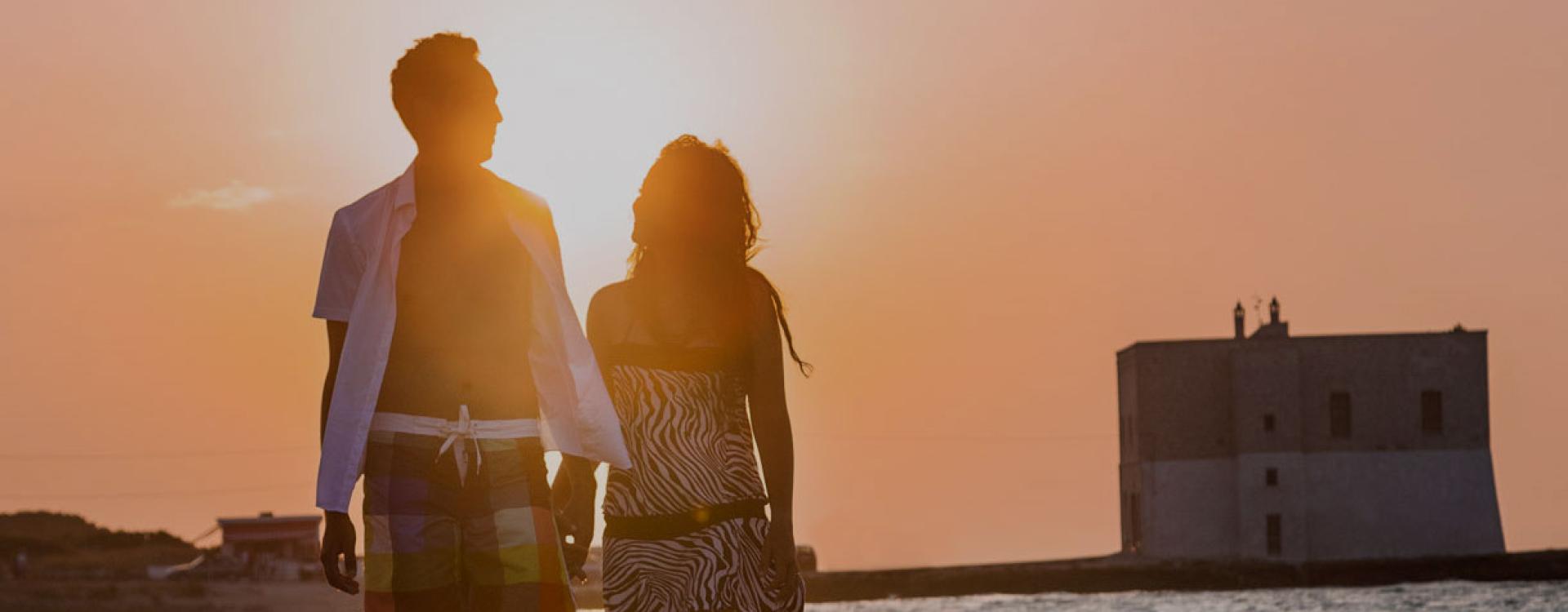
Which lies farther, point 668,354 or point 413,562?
point 668,354

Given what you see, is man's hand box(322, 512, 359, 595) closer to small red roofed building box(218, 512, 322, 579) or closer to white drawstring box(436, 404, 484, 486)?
white drawstring box(436, 404, 484, 486)

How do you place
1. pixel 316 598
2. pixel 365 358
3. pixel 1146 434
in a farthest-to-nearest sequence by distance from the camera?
pixel 1146 434 < pixel 316 598 < pixel 365 358

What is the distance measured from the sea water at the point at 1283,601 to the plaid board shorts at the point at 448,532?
130 ft

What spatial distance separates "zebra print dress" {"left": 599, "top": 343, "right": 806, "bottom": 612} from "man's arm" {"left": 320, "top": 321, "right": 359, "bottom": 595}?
111 cm

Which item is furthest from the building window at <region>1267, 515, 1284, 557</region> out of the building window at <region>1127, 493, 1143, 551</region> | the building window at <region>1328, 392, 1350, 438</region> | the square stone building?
the building window at <region>1127, 493, 1143, 551</region>

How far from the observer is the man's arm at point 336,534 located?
438 centimetres

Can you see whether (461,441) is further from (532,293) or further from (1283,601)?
(1283,601)

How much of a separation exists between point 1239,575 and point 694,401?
62.4 meters

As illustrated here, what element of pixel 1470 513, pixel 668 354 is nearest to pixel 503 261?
pixel 668 354

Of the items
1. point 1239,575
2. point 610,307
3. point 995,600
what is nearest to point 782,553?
point 610,307

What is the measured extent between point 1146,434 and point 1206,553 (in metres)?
4.07

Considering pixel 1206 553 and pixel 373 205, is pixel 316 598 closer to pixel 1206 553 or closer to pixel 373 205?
pixel 1206 553

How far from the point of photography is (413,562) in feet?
14.4

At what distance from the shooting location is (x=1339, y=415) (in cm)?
6731
